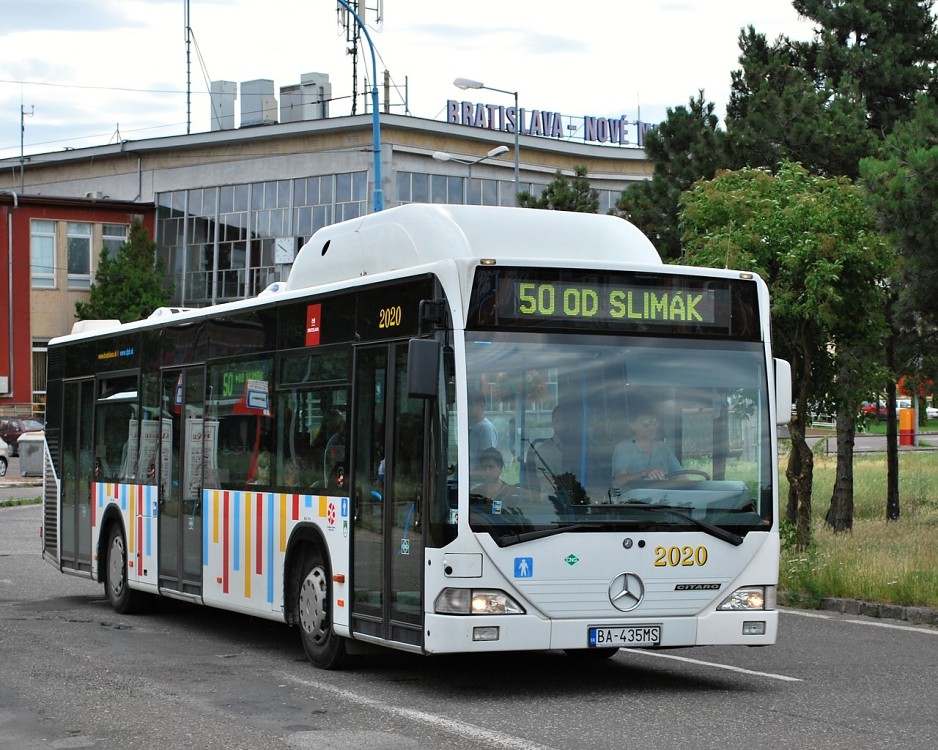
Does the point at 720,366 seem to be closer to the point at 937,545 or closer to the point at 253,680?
the point at 253,680

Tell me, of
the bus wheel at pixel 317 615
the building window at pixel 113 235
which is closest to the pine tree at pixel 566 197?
the bus wheel at pixel 317 615

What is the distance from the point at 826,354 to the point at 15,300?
50.4 m

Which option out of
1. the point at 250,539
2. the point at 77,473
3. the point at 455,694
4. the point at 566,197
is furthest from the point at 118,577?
the point at 566,197

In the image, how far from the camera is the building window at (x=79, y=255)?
67375mm

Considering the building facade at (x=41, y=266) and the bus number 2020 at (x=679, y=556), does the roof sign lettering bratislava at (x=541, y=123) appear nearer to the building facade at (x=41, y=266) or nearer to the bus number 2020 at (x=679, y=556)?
the building facade at (x=41, y=266)

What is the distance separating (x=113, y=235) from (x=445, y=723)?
61080 millimetres

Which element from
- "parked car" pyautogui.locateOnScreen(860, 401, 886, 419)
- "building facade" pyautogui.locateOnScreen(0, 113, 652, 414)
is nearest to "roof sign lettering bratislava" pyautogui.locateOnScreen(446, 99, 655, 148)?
"building facade" pyautogui.locateOnScreen(0, 113, 652, 414)

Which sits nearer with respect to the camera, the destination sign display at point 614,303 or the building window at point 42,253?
the destination sign display at point 614,303

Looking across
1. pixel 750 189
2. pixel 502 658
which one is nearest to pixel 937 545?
pixel 750 189

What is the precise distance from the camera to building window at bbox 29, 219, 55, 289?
66688 mm

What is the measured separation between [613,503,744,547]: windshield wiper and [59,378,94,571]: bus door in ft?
28.4

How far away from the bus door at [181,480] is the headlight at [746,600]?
5.46 metres

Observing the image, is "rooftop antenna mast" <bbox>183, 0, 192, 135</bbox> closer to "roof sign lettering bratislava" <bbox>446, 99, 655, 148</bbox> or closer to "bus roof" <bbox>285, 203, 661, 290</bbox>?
"roof sign lettering bratislava" <bbox>446, 99, 655, 148</bbox>

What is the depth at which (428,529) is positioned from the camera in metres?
10.2
